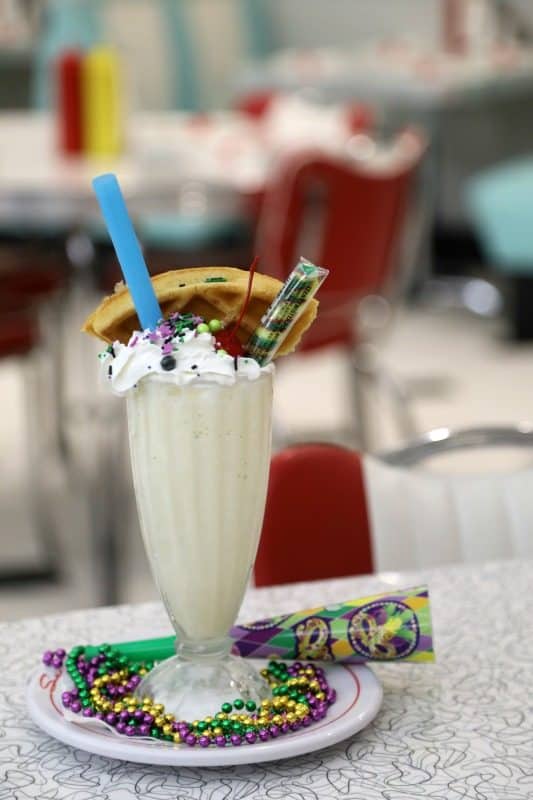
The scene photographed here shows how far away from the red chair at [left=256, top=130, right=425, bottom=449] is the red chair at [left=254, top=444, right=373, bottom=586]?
4.85ft

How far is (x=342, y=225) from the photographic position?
2.99 meters

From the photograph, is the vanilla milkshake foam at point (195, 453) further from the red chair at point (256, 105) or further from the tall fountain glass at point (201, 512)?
the red chair at point (256, 105)

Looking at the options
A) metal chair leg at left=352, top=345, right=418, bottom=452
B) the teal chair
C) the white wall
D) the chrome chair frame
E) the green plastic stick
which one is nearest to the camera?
the green plastic stick

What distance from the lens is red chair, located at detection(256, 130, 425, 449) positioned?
2.85 meters

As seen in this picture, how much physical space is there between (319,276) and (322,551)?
610 mm

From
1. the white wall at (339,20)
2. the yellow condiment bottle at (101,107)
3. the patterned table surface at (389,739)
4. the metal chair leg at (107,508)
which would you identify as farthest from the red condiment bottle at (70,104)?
the white wall at (339,20)

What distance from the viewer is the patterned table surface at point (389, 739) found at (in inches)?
32.4

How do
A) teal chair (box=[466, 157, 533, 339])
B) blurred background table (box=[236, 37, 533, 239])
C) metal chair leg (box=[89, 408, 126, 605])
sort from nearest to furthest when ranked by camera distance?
metal chair leg (box=[89, 408, 126, 605])
teal chair (box=[466, 157, 533, 339])
blurred background table (box=[236, 37, 533, 239])

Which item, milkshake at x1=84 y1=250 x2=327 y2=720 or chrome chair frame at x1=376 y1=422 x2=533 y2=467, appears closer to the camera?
milkshake at x1=84 y1=250 x2=327 y2=720

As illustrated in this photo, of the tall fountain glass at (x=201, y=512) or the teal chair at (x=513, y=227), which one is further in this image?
the teal chair at (x=513, y=227)

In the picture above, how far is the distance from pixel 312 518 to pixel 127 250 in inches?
23.7

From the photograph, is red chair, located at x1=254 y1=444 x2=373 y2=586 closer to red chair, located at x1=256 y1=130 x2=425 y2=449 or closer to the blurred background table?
red chair, located at x1=256 y1=130 x2=425 y2=449

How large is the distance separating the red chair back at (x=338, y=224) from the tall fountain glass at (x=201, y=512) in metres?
1.96

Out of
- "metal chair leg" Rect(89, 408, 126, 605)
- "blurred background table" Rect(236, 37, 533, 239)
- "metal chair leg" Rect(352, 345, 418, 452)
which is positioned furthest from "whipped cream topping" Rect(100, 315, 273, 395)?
"blurred background table" Rect(236, 37, 533, 239)
